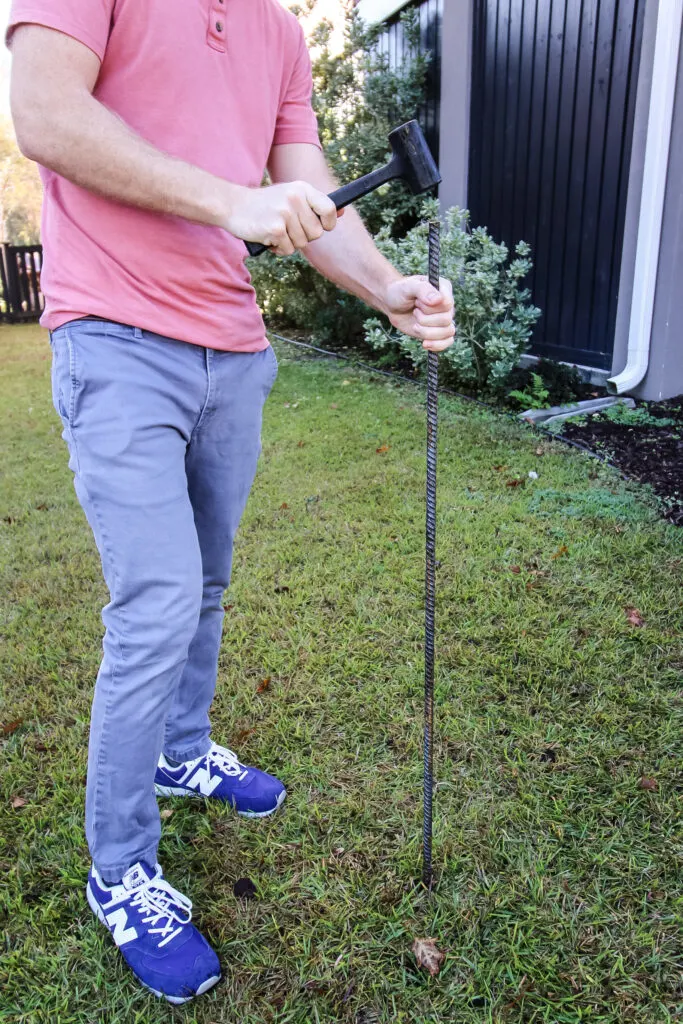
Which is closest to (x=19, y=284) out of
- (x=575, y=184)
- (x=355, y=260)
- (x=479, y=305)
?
(x=479, y=305)

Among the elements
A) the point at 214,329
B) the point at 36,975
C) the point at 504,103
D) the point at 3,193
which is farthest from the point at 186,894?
the point at 3,193

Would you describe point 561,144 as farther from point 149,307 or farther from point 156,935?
point 156,935

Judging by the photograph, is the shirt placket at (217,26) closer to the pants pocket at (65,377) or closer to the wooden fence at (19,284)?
the pants pocket at (65,377)

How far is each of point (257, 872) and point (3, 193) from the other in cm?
2079

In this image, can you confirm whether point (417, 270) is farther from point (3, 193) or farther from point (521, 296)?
point (3, 193)

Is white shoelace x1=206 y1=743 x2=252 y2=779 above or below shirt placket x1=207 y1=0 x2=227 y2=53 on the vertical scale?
below

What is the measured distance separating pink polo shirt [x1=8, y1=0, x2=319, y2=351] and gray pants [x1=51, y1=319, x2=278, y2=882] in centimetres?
6

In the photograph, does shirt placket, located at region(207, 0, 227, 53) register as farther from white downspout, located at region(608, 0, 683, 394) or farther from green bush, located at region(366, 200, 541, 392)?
white downspout, located at region(608, 0, 683, 394)

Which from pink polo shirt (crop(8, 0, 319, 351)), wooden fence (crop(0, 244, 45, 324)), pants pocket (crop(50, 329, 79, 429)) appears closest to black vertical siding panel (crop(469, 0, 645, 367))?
pink polo shirt (crop(8, 0, 319, 351))

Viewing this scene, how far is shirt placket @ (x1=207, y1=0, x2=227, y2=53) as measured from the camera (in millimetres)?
1574

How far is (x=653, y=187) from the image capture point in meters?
5.17

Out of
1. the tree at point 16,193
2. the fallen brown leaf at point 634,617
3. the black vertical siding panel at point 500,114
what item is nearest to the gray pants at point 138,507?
the fallen brown leaf at point 634,617

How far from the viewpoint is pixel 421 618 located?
303 centimetres

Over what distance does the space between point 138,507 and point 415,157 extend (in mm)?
808
